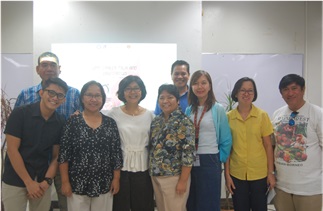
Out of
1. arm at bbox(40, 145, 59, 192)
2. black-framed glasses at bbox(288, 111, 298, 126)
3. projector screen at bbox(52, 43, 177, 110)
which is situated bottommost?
arm at bbox(40, 145, 59, 192)

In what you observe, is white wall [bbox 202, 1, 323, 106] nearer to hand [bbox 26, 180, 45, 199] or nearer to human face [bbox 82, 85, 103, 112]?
human face [bbox 82, 85, 103, 112]

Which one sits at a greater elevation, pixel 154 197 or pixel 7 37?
pixel 7 37

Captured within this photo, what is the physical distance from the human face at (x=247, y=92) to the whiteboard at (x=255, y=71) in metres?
1.78

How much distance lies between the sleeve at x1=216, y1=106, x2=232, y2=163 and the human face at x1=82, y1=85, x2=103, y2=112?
99cm

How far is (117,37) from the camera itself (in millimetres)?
3475

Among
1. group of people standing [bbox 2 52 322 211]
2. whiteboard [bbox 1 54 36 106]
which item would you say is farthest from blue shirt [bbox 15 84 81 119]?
whiteboard [bbox 1 54 36 106]

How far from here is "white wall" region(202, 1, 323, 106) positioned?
13.2ft

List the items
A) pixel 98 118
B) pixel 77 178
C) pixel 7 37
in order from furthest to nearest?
pixel 7 37 < pixel 98 118 < pixel 77 178

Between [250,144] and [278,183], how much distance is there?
0.40 metres

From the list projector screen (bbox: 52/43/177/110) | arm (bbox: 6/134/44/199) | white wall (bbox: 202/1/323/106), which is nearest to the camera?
arm (bbox: 6/134/44/199)

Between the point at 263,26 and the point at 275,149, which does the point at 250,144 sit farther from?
the point at 263,26

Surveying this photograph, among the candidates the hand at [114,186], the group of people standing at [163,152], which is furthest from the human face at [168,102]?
the hand at [114,186]

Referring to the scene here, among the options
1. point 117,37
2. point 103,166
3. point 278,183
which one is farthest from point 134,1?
point 278,183

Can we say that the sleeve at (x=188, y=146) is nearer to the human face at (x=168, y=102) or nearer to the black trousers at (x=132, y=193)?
the human face at (x=168, y=102)
